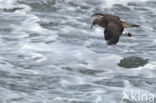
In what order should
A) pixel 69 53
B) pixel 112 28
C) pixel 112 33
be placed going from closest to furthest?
pixel 112 33, pixel 112 28, pixel 69 53

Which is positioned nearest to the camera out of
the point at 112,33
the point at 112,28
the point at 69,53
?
the point at 112,33

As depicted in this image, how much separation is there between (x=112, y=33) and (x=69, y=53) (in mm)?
1074

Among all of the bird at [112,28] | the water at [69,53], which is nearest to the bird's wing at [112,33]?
the bird at [112,28]

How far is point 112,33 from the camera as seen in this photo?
9453mm

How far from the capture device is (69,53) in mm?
10211

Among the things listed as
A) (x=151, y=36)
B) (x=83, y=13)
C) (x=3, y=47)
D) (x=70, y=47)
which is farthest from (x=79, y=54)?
(x=83, y=13)

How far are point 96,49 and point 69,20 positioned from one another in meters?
1.98

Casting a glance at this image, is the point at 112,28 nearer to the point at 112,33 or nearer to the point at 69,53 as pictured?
the point at 112,33

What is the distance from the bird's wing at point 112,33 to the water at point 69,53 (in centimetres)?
49

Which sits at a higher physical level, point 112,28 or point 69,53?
point 112,28

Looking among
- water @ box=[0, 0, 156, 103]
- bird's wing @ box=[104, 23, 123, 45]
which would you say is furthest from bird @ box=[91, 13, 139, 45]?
water @ box=[0, 0, 156, 103]

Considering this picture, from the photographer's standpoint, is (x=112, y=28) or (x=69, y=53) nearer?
(x=112, y=28)

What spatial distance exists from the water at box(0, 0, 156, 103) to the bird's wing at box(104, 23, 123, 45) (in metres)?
0.49

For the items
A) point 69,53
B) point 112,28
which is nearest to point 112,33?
point 112,28
